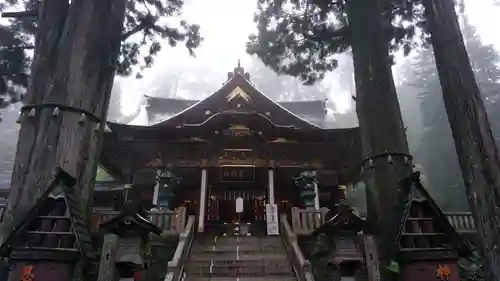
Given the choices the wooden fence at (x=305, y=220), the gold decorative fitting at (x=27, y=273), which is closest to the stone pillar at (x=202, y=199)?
the wooden fence at (x=305, y=220)

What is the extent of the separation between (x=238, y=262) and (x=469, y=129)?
662cm

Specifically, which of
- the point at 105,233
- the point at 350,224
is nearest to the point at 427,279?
the point at 350,224

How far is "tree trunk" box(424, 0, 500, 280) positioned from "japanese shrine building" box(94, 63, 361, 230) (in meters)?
8.57

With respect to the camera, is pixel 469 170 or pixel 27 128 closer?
pixel 27 128

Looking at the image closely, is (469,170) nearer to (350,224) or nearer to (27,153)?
(350,224)

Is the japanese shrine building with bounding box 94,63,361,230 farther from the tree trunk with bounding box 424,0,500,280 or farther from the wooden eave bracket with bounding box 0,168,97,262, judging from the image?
the wooden eave bracket with bounding box 0,168,97,262

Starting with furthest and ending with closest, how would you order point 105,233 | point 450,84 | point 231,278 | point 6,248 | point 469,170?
1. point 231,278
2. point 450,84
3. point 469,170
4. point 105,233
5. point 6,248

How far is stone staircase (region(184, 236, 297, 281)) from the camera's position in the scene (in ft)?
30.5

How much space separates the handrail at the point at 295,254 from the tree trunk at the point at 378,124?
319 centimetres

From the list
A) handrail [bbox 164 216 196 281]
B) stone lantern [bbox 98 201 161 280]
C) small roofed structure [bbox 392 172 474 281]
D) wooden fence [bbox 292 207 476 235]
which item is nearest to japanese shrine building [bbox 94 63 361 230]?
handrail [bbox 164 216 196 281]

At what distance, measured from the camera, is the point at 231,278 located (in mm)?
9125

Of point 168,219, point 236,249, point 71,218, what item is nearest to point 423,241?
point 71,218

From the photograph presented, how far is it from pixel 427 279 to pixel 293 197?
12315 mm

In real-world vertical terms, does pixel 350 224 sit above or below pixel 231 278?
above
